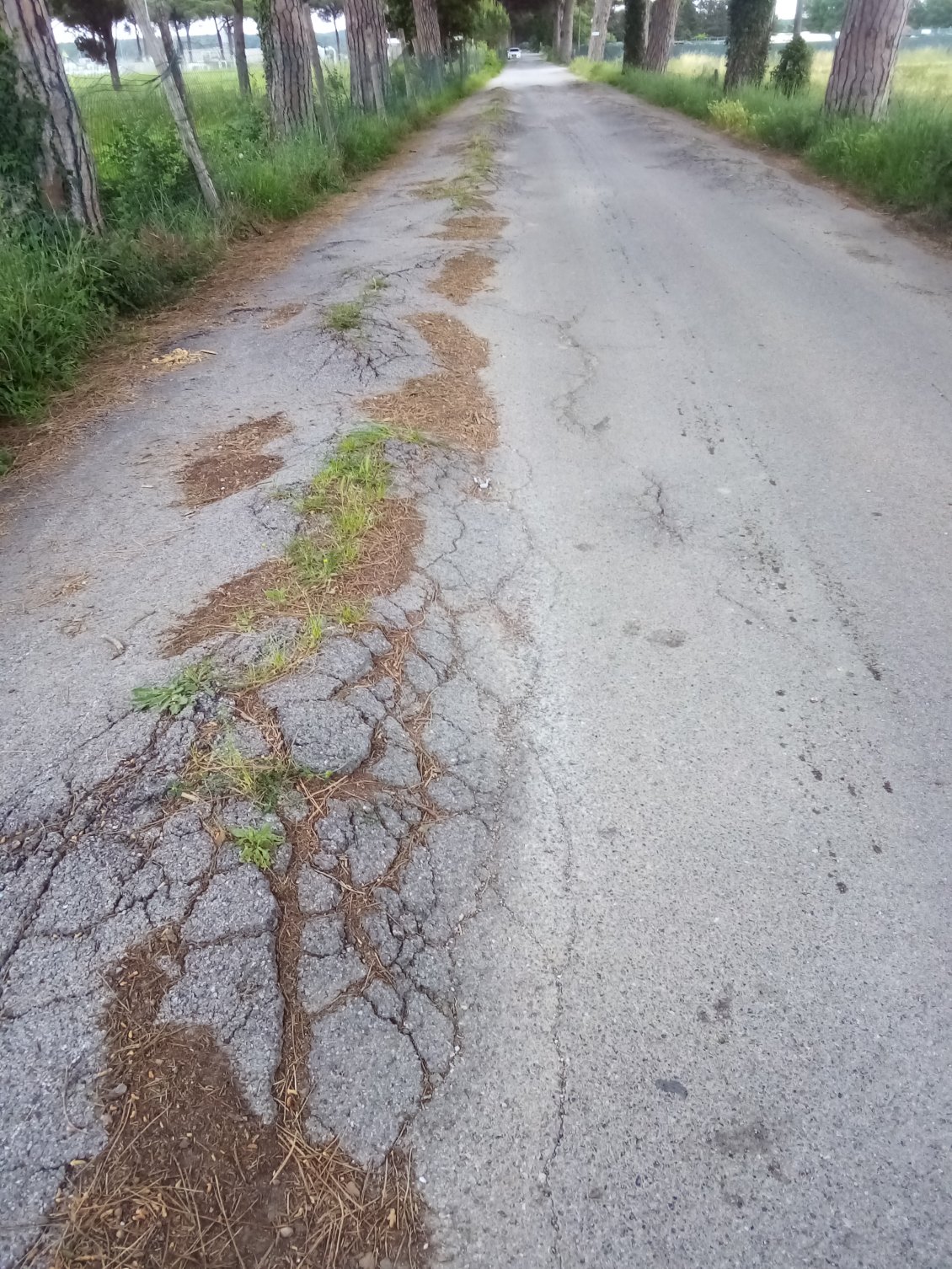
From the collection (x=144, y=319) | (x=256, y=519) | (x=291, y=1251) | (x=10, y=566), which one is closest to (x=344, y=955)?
(x=291, y=1251)

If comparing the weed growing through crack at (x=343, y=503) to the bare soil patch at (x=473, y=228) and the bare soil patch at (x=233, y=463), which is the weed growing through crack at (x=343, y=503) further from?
the bare soil patch at (x=473, y=228)

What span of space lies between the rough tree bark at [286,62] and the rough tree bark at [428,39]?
14653 millimetres

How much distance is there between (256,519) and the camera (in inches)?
156

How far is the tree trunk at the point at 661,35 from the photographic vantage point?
2548cm

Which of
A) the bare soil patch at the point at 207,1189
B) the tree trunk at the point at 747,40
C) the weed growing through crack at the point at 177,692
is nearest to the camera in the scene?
the bare soil patch at the point at 207,1189

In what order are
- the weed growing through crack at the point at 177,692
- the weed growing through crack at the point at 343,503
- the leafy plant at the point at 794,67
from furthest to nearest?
the leafy plant at the point at 794,67, the weed growing through crack at the point at 343,503, the weed growing through crack at the point at 177,692

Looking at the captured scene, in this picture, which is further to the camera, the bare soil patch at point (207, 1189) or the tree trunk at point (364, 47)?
the tree trunk at point (364, 47)

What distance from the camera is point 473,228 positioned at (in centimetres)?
953

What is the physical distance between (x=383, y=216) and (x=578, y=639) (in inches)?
345

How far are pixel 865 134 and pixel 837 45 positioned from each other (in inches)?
112

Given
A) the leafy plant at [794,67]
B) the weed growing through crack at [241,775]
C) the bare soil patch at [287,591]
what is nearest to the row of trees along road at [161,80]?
the bare soil patch at [287,591]

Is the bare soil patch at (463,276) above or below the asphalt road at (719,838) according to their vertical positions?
above

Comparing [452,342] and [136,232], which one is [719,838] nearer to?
[452,342]

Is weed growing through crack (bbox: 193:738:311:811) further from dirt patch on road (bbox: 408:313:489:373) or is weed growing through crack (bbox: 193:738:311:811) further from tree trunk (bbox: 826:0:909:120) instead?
tree trunk (bbox: 826:0:909:120)
